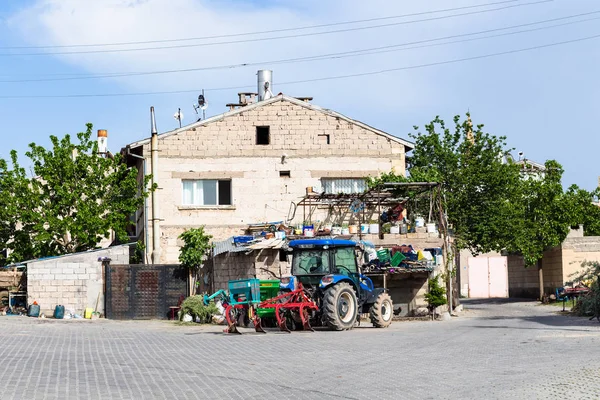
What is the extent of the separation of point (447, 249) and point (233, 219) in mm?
9597

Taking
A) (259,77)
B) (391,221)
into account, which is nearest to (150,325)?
(391,221)

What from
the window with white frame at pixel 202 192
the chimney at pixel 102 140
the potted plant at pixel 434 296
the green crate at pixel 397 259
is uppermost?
the chimney at pixel 102 140

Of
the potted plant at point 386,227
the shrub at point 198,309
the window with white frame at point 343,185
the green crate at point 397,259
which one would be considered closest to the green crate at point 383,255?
the green crate at point 397,259

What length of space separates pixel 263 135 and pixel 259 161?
3.92 feet

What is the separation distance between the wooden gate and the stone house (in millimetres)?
2728

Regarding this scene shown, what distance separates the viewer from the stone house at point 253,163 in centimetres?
3625

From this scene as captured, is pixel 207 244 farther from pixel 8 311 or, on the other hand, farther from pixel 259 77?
pixel 259 77

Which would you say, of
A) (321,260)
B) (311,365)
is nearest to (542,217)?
(321,260)

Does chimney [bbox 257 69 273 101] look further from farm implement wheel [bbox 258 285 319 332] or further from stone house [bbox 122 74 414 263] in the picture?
farm implement wheel [bbox 258 285 319 332]

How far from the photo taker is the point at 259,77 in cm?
4272

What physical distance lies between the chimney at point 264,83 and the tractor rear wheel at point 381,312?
771 inches

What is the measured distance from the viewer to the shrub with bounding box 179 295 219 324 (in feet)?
94.7

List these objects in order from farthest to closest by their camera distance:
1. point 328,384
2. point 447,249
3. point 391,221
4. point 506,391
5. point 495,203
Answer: point 495,203
point 391,221
point 447,249
point 328,384
point 506,391

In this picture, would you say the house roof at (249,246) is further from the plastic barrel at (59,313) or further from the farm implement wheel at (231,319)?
the plastic barrel at (59,313)
